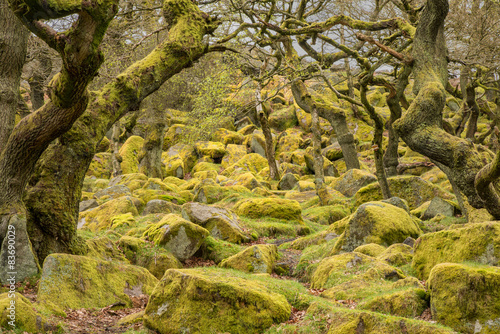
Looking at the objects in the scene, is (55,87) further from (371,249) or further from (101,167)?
(101,167)

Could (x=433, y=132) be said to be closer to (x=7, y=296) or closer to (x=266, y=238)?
(x=266, y=238)

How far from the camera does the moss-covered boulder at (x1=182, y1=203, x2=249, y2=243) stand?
526 inches

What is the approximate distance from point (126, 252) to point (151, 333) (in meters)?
4.68

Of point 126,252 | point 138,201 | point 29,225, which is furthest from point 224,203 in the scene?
point 29,225

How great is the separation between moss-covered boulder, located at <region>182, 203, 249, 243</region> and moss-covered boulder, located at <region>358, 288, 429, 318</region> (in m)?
7.29

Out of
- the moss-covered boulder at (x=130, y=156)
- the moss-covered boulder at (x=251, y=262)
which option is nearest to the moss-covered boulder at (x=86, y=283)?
the moss-covered boulder at (x=251, y=262)

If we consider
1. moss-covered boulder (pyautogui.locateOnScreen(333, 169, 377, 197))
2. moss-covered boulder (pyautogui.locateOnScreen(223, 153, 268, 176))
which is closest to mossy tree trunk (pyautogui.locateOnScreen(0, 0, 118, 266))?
moss-covered boulder (pyautogui.locateOnScreen(333, 169, 377, 197))

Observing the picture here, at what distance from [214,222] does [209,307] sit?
7349mm

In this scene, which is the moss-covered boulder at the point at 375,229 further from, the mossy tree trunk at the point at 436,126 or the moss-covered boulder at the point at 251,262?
the moss-covered boulder at the point at 251,262

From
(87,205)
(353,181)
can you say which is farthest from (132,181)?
(353,181)

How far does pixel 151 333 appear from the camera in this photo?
6238 mm

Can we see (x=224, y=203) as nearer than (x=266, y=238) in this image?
No

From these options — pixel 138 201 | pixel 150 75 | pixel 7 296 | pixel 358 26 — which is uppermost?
pixel 358 26

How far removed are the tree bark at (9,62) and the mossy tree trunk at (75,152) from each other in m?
1.98
